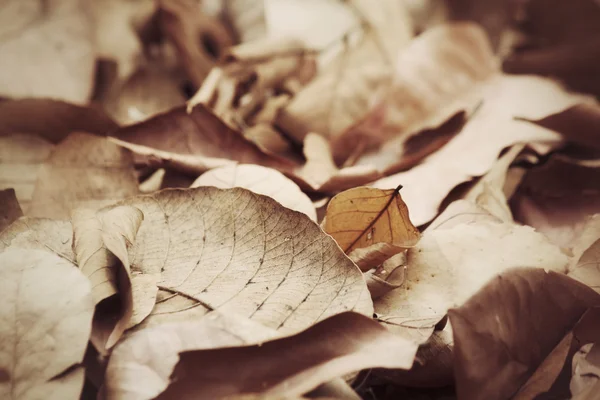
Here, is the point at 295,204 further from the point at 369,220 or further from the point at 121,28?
the point at 121,28

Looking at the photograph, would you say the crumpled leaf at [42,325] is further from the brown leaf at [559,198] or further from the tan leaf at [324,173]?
the brown leaf at [559,198]

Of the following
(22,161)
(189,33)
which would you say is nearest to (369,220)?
(22,161)

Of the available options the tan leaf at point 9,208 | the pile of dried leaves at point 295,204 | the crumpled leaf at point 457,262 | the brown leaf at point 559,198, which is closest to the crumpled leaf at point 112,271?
A: the pile of dried leaves at point 295,204

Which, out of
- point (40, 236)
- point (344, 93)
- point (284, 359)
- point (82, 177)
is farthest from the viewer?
point (344, 93)

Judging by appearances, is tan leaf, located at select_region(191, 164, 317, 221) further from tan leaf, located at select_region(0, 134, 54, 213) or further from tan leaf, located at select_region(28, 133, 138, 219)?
tan leaf, located at select_region(0, 134, 54, 213)

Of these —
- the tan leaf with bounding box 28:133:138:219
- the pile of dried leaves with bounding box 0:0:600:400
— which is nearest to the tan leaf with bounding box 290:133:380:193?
the pile of dried leaves with bounding box 0:0:600:400

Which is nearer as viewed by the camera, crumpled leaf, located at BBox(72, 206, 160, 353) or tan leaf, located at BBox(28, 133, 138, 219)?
crumpled leaf, located at BBox(72, 206, 160, 353)

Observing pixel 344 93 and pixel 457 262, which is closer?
pixel 457 262

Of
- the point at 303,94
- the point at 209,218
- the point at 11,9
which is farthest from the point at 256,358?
the point at 11,9
